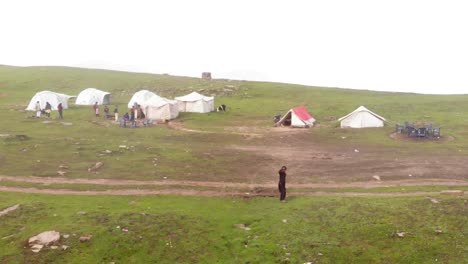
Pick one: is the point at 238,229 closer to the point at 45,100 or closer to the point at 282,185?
the point at 282,185

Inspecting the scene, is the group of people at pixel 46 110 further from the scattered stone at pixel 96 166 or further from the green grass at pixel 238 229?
the green grass at pixel 238 229

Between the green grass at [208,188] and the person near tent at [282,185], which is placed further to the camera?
the green grass at [208,188]

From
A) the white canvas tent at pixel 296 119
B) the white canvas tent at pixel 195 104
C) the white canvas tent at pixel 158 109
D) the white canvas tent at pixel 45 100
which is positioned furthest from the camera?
the white canvas tent at pixel 45 100

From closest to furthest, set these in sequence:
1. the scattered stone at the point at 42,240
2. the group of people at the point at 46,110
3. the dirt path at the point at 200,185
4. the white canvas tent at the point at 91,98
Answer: the scattered stone at the point at 42,240, the dirt path at the point at 200,185, the group of people at the point at 46,110, the white canvas tent at the point at 91,98

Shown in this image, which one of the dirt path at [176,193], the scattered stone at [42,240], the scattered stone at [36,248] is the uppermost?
the dirt path at [176,193]

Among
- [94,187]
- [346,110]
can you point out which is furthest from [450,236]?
[346,110]

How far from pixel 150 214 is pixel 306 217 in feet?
24.9

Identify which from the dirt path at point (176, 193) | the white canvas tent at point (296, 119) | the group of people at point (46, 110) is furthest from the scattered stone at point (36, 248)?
the group of people at point (46, 110)

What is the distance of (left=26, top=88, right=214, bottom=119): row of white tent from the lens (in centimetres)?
5573

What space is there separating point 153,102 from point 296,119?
18.0m

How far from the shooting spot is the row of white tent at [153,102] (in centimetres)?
5573

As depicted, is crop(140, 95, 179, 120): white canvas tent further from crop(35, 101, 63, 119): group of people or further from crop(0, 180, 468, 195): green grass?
crop(0, 180, 468, 195): green grass

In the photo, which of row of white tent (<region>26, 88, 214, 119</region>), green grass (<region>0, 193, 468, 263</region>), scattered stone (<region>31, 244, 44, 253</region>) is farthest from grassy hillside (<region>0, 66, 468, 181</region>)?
scattered stone (<region>31, 244, 44, 253</region>)

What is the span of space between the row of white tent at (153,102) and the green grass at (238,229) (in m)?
31.5
